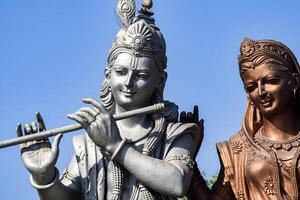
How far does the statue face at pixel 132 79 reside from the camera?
7788mm

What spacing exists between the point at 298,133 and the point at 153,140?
105 cm

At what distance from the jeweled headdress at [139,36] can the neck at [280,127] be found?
0.87m

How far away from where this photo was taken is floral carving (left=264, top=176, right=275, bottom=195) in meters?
7.69

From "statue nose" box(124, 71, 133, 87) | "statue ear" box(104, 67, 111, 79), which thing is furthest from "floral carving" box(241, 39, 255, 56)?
"statue ear" box(104, 67, 111, 79)

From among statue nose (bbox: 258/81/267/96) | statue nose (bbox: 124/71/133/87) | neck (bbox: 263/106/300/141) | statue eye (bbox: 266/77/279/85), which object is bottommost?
neck (bbox: 263/106/300/141)

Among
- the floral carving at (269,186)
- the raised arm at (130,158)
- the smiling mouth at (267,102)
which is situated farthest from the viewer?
the smiling mouth at (267,102)

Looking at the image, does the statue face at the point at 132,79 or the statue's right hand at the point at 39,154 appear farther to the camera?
the statue face at the point at 132,79

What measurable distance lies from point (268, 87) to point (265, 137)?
0.38 metres

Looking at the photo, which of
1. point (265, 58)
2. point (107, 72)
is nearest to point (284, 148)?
point (265, 58)

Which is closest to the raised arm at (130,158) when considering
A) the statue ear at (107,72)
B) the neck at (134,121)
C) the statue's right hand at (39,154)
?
the statue's right hand at (39,154)

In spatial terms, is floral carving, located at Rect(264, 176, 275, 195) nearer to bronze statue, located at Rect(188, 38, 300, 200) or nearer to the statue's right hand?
bronze statue, located at Rect(188, 38, 300, 200)

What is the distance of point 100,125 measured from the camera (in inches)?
295

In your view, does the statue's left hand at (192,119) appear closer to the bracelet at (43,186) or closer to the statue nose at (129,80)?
the statue nose at (129,80)

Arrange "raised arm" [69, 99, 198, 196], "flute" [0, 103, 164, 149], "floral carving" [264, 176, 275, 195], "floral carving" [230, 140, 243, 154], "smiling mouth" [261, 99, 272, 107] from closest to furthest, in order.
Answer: "raised arm" [69, 99, 198, 196] → "flute" [0, 103, 164, 149] → "floral carving" [264, 176, 275, 195] → "smiling mouth" [261, 99, 272, 107] → "floral carving" [230, 140, 243, 154]
